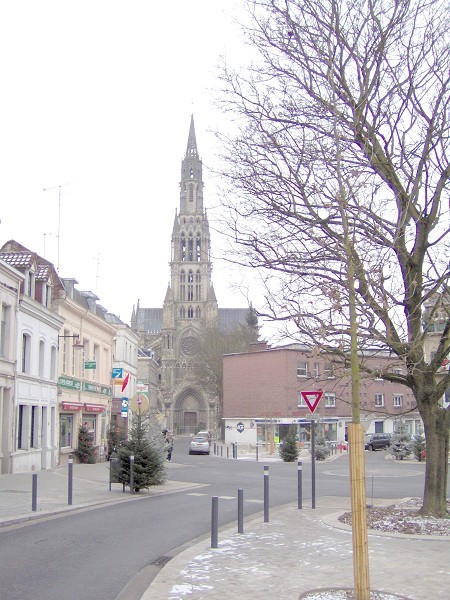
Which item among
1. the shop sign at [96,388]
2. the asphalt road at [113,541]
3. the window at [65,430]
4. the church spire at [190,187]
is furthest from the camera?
the church spire at [190,187]

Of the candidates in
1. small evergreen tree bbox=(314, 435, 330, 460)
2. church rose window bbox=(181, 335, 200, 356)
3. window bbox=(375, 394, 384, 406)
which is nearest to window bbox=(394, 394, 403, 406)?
window bbox=(375, 394, 384, 406)

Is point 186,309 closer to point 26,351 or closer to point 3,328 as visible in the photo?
point 26,351

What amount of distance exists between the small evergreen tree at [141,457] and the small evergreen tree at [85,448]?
1503 centimetres

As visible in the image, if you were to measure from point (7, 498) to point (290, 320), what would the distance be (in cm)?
968

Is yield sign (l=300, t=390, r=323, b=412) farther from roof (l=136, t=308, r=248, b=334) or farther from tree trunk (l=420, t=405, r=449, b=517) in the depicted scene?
roof (l=136, t=308, r=248, b=334)

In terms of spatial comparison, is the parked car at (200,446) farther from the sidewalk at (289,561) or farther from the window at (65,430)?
the sidewalk at (289,561)

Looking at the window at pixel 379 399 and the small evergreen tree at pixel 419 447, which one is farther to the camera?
the window at pixel 379 399

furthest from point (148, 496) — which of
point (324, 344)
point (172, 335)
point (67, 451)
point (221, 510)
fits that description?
point (172, 335)

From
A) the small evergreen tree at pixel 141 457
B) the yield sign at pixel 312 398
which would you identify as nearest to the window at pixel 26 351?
the small evergreen tree at pixel 141 457

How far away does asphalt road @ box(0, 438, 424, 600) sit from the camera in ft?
27.9

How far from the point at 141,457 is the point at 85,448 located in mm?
15730

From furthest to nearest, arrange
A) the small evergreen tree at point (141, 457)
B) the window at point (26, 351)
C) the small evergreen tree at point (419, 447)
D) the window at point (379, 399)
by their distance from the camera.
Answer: the window at point (379, 399)
the small evergreen tree at point (419, 447)
the window at point (26, 351)
the small evergreen tree at point (141, 457)

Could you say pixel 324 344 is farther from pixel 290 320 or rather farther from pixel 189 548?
pixel 189 548

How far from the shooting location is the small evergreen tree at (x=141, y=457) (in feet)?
63.3
